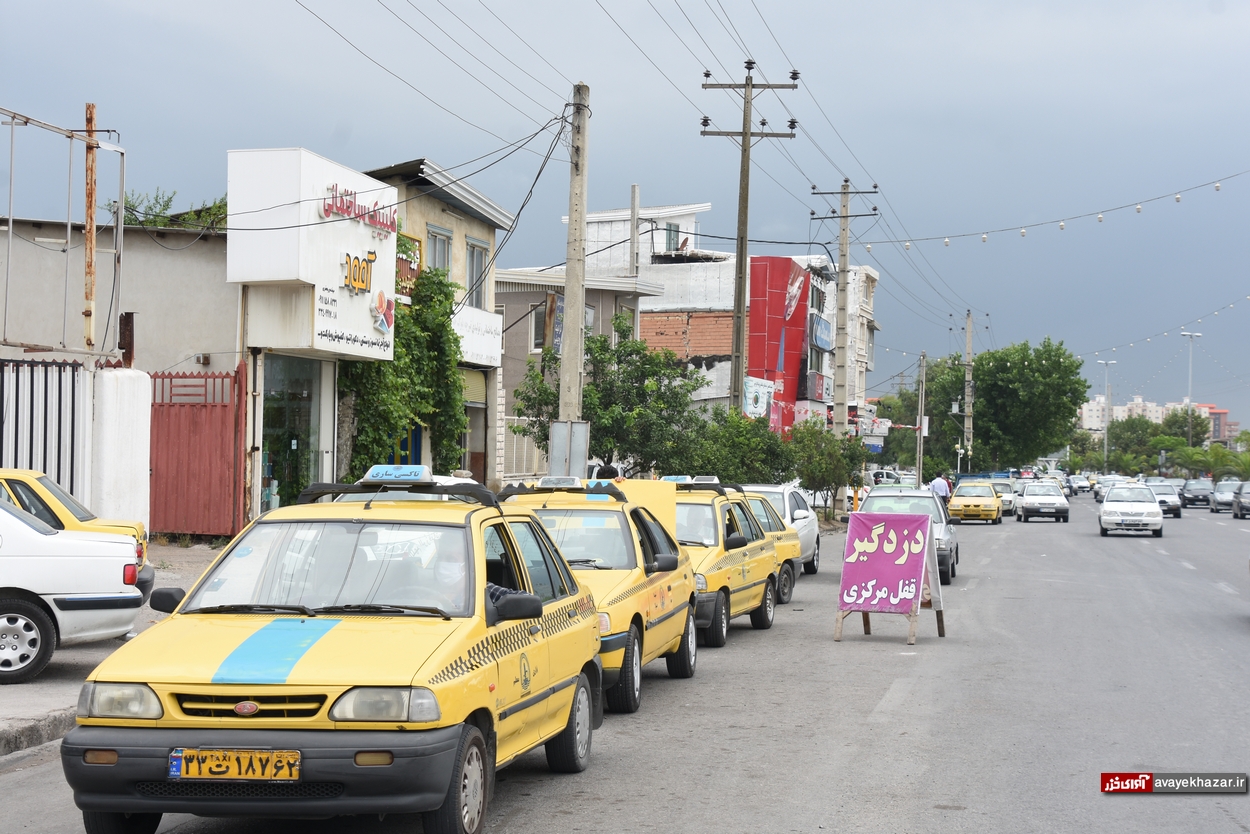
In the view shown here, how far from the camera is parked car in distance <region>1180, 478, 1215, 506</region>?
7188 cm

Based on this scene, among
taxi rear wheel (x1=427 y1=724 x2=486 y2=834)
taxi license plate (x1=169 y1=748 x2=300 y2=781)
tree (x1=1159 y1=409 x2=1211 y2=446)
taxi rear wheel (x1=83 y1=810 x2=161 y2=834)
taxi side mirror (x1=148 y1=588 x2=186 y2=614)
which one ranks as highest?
tree (x1=1159 y1=409 x2=1211 y2=446)

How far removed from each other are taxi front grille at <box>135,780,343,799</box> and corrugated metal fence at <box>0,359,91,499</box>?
1162 centimetres

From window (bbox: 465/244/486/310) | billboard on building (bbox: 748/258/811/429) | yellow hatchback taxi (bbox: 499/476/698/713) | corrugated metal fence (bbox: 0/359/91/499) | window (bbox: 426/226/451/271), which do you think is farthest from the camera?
billboard on building (bbox: 748/258/811/429)

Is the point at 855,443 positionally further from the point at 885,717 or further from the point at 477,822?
the point at 477,822

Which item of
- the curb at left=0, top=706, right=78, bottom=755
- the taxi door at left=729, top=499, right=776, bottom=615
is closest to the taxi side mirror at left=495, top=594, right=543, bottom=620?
the curb at left=0, top=706, right=78, bottom=755

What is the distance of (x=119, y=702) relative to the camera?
541 centimetres

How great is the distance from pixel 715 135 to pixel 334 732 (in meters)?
28.8

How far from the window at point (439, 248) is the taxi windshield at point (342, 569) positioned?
65.9 feet

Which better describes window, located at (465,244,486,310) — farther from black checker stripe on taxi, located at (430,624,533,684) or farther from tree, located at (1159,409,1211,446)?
tree, located at (1159,409,1211,446)

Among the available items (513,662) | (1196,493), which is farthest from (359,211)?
(1196,493)

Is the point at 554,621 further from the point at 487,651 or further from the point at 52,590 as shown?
the point at 52,590

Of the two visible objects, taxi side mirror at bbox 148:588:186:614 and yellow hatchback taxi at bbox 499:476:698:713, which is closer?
taxi side mirror at bbox 148:588:186:614

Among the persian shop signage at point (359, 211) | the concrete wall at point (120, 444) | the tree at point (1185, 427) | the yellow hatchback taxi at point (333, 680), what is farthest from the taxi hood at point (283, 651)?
the tree at point (1185, 427)

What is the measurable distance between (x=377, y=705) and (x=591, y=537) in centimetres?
520
